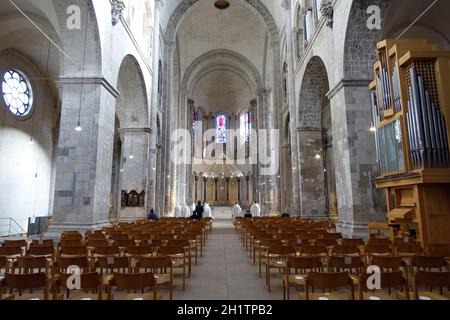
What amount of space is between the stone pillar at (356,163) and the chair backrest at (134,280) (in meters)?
7.82

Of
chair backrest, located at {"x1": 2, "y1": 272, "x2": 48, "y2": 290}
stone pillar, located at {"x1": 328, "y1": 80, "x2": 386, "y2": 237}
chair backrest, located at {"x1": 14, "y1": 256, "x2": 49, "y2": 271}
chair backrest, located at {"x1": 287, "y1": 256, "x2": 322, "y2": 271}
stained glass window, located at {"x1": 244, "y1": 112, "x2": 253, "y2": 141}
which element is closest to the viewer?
chair backrest, located at {"x1": 2, "y1": 272, "x2": 48, "y2": 290}

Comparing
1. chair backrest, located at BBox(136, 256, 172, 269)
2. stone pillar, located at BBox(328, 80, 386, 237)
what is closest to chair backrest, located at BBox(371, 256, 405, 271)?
chair backrest, located at BBox(136, 256, 172, 269)

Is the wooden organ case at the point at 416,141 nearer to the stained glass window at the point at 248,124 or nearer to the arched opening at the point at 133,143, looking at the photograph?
the arched opening at the point at 133,143

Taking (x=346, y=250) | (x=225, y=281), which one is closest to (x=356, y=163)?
(x=346, y=250)

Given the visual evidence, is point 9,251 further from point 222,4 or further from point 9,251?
point 222,4

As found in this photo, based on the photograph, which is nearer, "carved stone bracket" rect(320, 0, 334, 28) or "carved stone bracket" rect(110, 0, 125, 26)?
"carved stone bracket" rect(320, 0, 334, 28)

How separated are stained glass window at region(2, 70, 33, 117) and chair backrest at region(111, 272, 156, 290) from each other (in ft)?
54.8

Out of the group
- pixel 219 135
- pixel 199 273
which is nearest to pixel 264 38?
pixel 219 135

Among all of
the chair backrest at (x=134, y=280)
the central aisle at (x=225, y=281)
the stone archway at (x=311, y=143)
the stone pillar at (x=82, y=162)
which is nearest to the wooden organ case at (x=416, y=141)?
the central aisle at (x=225, y=281)

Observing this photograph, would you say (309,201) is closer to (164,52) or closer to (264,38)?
(164,52)

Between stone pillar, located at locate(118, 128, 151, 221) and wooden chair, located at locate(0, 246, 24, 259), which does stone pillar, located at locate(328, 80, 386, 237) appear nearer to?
wooden chair, located at locate(0, 246, 24, 259)

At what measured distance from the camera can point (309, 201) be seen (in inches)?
631

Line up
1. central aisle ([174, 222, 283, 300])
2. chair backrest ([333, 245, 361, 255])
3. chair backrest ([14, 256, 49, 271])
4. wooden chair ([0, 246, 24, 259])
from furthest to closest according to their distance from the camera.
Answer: chair backrest ([333, 245, 361, 255]) → wooden chair ([0, 246, 24, 259]) → central aisle ([174, 222, 283, 300]) → chair backrest ([14, 256, 49, 271])

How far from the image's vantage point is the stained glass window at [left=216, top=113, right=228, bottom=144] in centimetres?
4181
